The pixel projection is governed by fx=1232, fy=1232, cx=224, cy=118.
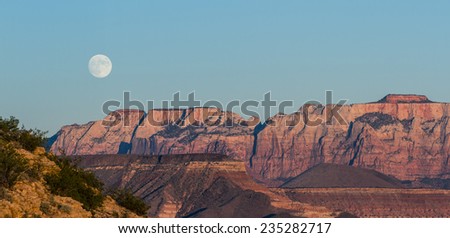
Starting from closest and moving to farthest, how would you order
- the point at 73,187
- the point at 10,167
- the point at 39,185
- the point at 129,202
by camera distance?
the point at 10,167 → the point at 39,185 → the point at 73,187 → the point at 129,202

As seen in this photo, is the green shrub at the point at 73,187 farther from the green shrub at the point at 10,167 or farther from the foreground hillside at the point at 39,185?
the green shrub at the point at 10,167

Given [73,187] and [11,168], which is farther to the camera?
[73,187]

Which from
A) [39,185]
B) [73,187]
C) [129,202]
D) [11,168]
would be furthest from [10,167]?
[129,202]

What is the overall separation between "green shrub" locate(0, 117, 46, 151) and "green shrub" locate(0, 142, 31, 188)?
877cm

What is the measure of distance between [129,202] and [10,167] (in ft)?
68.4

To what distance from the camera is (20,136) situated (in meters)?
59.3

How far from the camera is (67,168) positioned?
185 feet

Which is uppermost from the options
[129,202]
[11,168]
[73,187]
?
[11,168]

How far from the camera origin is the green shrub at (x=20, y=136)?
193ft

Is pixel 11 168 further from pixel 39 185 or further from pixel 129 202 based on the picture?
pixel 129 202
